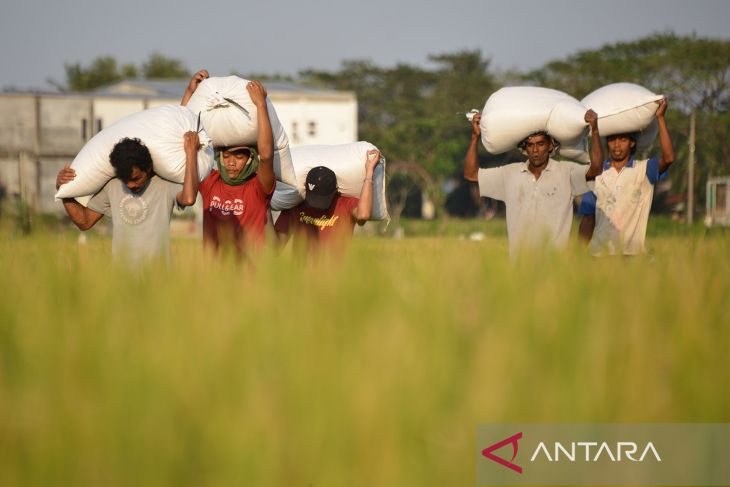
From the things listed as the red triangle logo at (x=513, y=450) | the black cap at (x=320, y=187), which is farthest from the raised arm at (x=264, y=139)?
the red triangle logo at (x=513, y=450)

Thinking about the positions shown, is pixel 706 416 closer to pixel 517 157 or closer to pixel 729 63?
pixel 729 63

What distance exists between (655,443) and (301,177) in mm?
4284

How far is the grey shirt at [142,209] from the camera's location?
429 cm

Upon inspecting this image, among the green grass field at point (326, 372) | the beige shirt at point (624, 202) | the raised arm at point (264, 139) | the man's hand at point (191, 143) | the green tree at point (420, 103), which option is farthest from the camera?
the green tree at point (420, 103)

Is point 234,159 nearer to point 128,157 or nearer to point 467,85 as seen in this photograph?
point 128,157

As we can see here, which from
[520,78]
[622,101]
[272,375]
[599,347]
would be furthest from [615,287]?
[520,78]

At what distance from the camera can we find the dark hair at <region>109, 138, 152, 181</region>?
4262mm

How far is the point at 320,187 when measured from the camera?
4.88 m

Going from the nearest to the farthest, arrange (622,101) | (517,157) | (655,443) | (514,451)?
(655,443), (514,451), (622,101), (517,157)

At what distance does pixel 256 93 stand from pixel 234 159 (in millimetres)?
355

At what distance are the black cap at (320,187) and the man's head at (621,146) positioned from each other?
5.18 feet

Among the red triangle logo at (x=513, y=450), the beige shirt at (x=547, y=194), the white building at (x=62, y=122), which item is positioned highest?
the white building at (x=62, y=122)

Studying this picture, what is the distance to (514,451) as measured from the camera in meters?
1.55

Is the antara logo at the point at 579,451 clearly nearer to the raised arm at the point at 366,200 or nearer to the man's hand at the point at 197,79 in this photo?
the raised arm at the point at 366,200
